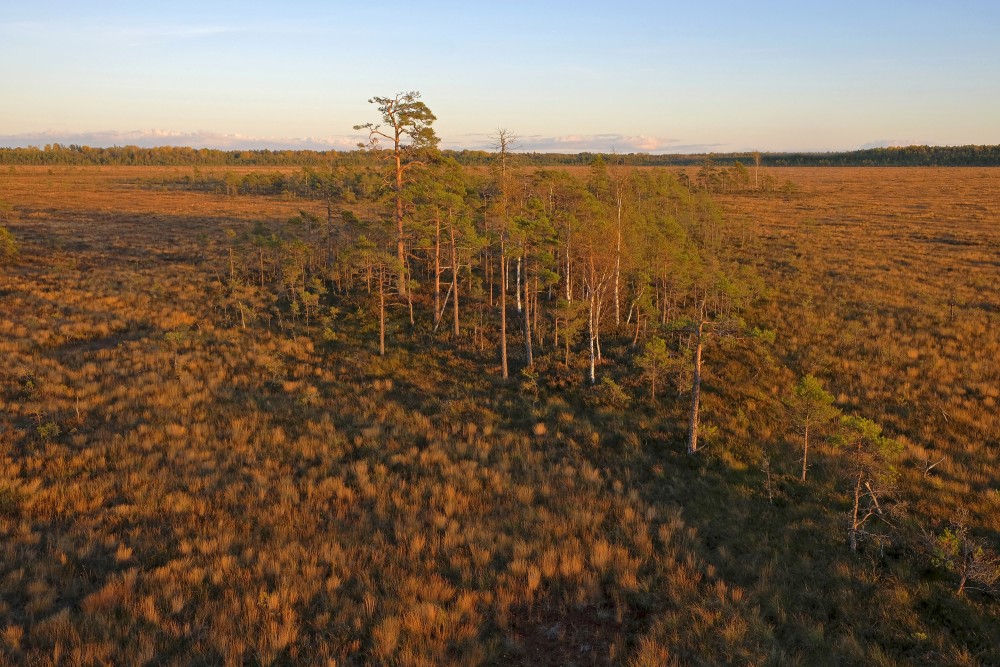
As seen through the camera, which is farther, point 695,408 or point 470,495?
point 695,408

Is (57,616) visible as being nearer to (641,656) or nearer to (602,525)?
(641,656)

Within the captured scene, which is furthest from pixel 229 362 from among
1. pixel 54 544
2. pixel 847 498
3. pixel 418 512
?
pixel 847 498

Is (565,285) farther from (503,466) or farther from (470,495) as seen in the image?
(470,495)

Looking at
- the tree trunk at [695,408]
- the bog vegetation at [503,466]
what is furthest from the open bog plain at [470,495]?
the tree trunk at [695,408]

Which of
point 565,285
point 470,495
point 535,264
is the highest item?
point 535,264

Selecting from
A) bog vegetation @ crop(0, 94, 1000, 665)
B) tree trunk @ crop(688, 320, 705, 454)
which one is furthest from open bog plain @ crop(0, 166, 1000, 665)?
tree trunk @ crop(688, 320, 705, 454)

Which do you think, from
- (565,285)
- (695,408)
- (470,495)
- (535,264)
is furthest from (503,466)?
(565,285)
